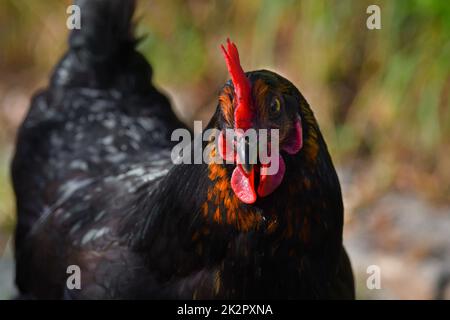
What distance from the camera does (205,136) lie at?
248 cm

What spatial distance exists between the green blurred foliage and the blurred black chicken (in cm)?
139

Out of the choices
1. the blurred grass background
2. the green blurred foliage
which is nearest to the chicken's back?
the green blurred foliage

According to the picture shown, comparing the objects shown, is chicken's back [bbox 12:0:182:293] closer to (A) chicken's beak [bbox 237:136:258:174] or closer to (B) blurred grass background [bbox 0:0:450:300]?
(A) chicken's beak [bbox 237:136:258:174]

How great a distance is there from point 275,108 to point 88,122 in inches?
60.0

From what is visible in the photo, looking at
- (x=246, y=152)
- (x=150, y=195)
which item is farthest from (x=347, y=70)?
(x=246, y=152)

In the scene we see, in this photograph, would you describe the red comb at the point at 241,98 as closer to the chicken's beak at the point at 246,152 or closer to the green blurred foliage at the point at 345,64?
the chicken's beak at the point at 246,152

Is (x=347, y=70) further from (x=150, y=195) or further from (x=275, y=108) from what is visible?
(x=275, y=108)

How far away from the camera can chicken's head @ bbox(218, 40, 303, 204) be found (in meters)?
2.26

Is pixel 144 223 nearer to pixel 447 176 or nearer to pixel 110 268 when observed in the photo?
pixel 110 268

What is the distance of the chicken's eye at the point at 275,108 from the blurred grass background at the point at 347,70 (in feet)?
8.96

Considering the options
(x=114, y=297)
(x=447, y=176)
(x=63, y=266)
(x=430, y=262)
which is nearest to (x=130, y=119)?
(x=63, y=266)

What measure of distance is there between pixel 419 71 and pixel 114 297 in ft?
9.66

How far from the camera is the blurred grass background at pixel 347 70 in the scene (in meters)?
5.02

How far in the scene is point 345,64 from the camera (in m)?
5.42
